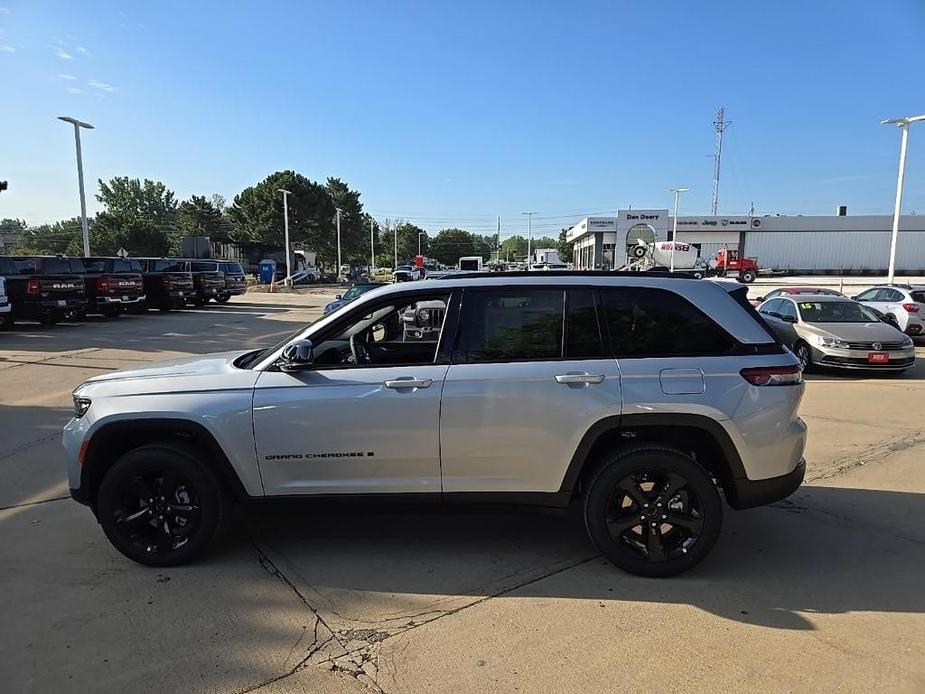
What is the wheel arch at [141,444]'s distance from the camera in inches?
135

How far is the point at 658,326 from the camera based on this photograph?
11.3 ft

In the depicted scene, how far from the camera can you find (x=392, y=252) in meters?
106

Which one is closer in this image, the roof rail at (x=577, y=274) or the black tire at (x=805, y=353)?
the roof rail at (x=577, y=274)

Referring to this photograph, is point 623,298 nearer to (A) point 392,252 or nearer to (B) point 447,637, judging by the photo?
(B) point 447,637

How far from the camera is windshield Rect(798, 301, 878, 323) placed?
36.2 feet

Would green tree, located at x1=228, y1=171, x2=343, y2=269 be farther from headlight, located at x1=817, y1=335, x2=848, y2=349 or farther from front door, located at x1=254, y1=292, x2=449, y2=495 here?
front door, located at x1=254, y1=292, x2=449, y2=495

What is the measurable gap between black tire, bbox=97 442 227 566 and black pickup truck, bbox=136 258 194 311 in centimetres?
2126

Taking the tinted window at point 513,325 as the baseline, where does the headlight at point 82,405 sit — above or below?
below

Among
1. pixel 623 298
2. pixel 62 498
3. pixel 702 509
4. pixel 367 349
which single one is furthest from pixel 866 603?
pixel 62 498

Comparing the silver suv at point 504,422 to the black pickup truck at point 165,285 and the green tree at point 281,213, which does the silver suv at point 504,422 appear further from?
the green tree at point 281,213

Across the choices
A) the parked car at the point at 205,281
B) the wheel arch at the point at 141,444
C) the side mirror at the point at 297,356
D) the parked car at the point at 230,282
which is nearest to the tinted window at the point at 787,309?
the side mirror at the point at 297,356

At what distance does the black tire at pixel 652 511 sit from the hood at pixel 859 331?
28.0 feet

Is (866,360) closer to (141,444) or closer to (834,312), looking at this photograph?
(834,312)

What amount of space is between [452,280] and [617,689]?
2322mm
